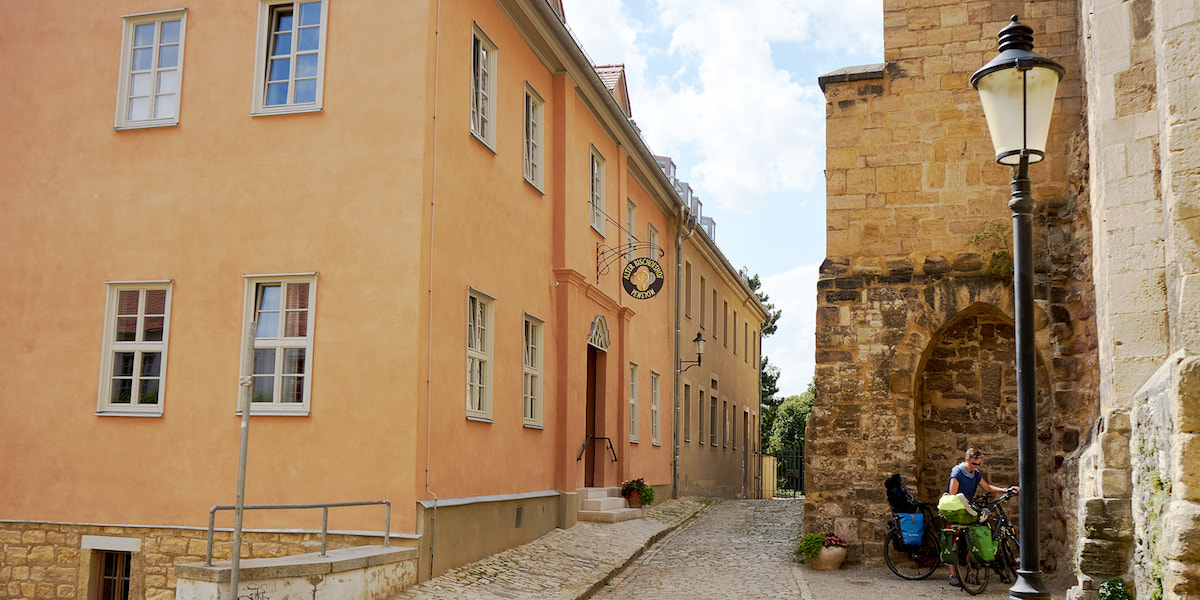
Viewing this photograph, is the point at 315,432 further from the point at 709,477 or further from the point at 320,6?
the point at 709,477

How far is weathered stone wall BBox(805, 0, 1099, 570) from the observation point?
530 inches

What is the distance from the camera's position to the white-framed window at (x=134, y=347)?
456 inches

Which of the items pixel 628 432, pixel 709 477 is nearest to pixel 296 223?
pixel 628 432

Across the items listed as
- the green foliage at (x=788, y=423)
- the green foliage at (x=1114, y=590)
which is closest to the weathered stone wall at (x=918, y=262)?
the green foliage at (x=1114, y=590)

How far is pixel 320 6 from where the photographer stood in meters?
11.7

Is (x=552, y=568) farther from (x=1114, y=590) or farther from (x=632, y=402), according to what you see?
(x=632, y=402)

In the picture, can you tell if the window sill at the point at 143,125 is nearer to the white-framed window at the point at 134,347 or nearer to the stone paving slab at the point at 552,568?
the white-framed window at the point at 134,347

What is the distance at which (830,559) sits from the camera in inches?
523

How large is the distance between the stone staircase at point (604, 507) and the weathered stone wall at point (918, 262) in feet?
11.9

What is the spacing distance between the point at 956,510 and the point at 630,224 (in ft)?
35.5

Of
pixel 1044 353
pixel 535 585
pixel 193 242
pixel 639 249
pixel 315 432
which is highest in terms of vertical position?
pixel 639 249

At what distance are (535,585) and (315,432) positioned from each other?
112 inches

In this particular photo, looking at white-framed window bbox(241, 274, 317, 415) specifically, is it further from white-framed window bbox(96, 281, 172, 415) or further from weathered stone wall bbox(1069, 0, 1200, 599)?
weathered stone wall bbox(1069, 0, 1200, 599)

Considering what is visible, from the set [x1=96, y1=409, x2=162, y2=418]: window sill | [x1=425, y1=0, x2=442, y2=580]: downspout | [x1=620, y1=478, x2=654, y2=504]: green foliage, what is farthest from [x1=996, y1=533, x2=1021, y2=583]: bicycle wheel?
[x1=96, y1=409, x2=162, y2=418]: window sill
